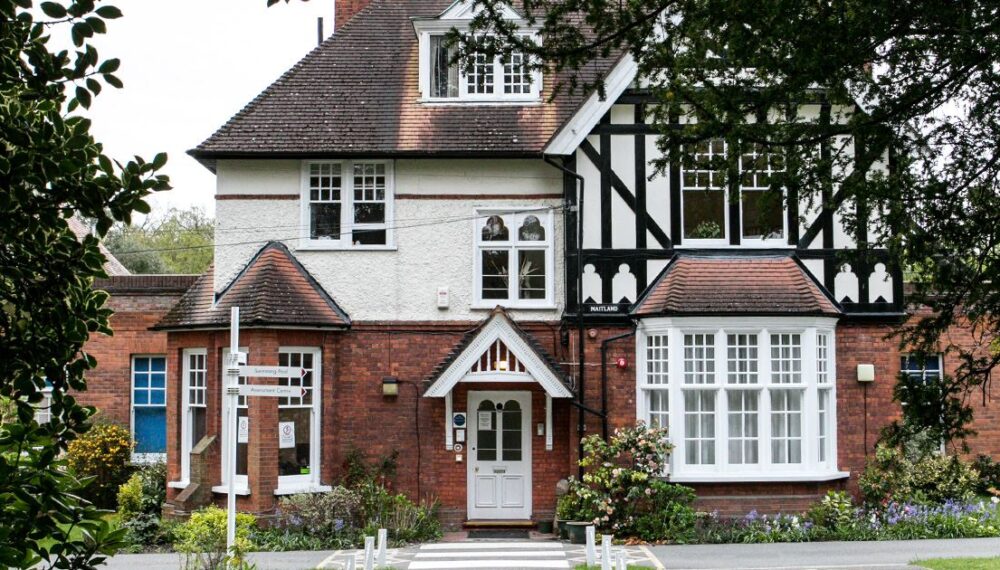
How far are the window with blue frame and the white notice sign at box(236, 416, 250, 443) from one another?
166 inches

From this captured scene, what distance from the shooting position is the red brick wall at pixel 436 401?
733 inches

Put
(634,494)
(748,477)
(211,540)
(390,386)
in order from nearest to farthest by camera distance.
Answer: (211,540)
(634,494)
(748,477)
(390,386)

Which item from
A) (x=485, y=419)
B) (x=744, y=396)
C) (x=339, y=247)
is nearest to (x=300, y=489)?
(x=485, y=419)

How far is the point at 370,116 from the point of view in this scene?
19578 millimetres

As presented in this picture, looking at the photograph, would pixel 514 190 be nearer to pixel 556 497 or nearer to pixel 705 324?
pixel 705 324

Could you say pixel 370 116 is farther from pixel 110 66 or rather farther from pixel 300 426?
pixel 110 66

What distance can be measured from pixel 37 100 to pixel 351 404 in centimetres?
1494

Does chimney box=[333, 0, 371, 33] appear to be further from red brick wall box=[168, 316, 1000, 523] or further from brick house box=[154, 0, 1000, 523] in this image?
red brick wall box=[168, 316, 1000, 523]

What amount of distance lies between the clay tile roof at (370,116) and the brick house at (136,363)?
13.3ft

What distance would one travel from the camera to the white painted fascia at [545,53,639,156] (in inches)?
718

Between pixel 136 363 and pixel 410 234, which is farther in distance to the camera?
pixel 136 363

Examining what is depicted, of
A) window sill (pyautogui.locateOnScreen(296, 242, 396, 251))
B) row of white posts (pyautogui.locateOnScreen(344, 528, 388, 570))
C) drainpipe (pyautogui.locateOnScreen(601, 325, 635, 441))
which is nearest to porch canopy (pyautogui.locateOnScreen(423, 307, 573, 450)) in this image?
drainpipe (pyautogui.locateOnScreen(601, 325, 635, 441))

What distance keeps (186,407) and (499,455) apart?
546cm

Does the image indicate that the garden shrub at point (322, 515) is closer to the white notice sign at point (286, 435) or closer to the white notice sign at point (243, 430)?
the white notice sign at point (286, 435)
